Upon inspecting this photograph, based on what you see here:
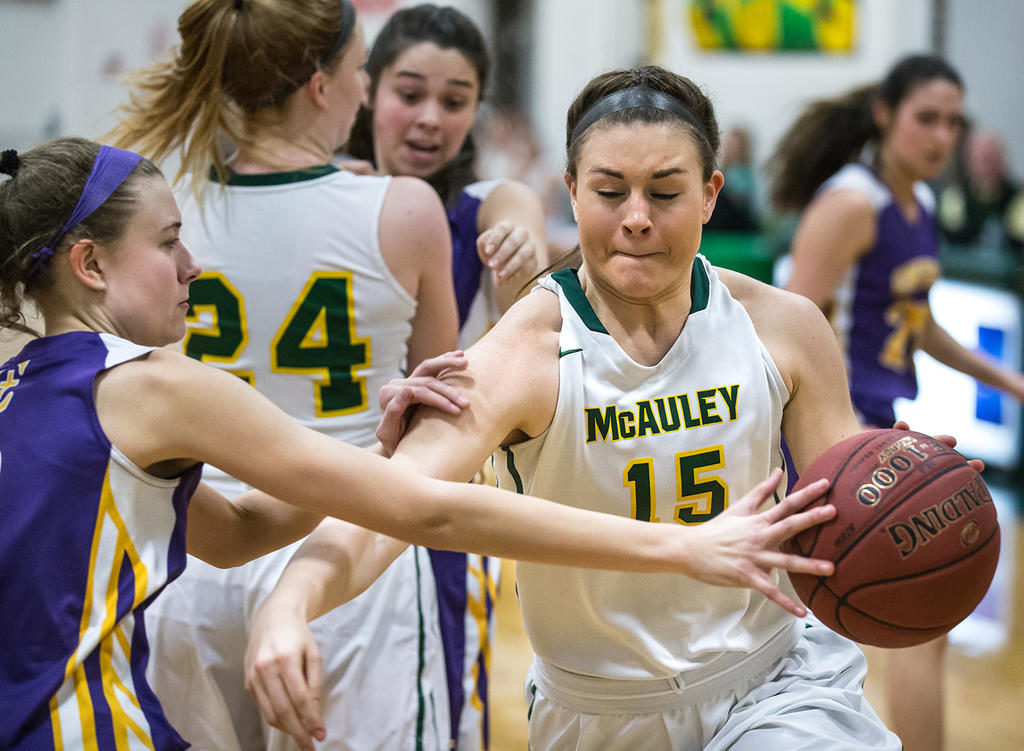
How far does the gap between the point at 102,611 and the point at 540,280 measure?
3.35ft

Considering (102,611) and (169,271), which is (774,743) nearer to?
(102,611)

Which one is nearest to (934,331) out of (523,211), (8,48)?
(523,211)

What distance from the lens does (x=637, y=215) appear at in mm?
2164

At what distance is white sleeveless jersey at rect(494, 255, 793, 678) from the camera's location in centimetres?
224

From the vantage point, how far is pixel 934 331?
4.39 metres

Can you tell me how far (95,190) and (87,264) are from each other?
0.40 ft

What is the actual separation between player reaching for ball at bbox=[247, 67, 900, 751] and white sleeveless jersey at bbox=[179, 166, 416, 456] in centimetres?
56

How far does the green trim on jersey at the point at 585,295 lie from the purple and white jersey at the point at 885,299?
2.14m

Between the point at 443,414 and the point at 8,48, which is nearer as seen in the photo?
the point at 443,414

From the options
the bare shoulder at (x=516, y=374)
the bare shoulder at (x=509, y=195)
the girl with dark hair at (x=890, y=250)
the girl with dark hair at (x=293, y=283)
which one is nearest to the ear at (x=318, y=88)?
the girl with dark hair at (x=293, y=283)

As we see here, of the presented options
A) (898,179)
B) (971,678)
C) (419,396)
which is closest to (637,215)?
(419,396)

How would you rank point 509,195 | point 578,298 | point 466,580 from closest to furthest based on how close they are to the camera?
point 578,298
point 466,580
point 509,195

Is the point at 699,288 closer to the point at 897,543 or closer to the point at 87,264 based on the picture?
the point at 897,543

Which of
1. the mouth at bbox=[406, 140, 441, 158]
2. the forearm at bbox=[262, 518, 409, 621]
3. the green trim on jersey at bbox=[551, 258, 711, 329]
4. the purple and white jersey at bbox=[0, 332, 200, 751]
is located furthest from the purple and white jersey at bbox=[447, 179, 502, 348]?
the purple and white jersey at bbox=[0, 332, 200, 751]
